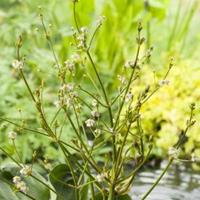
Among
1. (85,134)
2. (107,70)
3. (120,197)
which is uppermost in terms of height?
(107,70)

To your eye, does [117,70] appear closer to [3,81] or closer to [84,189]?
[3,81]

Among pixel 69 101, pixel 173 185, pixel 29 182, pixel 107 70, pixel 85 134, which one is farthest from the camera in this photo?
pixel 107 70

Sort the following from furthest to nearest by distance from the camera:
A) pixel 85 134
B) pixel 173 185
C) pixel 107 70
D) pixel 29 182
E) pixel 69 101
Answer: pixel 107 70, pixel 173 185, pixel 29 182, pixel 85 134, pixel 69 101

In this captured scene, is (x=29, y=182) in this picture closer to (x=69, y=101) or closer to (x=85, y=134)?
(x=85, y=134)

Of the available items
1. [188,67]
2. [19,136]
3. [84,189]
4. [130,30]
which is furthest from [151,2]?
[84,189]

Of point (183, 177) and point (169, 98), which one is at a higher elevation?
point (169, 98)

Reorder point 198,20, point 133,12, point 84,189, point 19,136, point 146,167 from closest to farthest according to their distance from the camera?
point 84,189, point 19,136, point 146,167, point 133,12, point 198,20

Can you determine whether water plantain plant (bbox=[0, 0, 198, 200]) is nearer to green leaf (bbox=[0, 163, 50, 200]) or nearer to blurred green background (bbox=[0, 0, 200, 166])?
green leaf (bbox=[0, 163, 50, 200])

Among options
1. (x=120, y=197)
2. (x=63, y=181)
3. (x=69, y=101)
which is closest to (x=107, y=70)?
(x=63, y=181)

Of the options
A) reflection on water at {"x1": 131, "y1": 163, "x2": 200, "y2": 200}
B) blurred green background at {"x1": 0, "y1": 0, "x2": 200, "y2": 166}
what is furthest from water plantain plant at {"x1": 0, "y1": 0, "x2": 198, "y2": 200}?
reflection on water at {"x1": 131, "y1": 163, "x2": 200, "y2": 200}
